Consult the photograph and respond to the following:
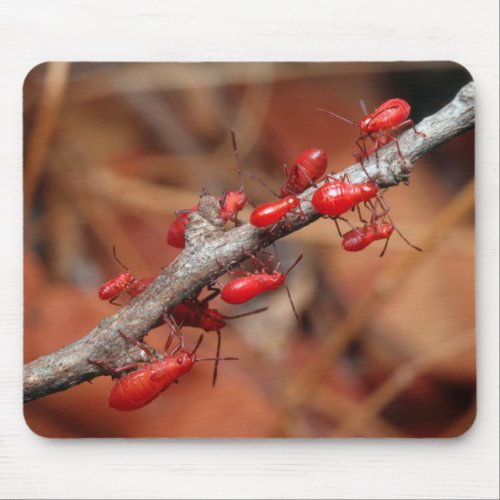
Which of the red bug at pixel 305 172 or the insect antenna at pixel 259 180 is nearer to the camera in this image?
the red bug at pixel 305 172

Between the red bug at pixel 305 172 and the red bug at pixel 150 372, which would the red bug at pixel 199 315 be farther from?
the red bug at pixel 305 172

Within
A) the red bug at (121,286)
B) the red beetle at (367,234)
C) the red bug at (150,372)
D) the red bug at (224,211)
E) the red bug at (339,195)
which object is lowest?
the red bug at (150,372)

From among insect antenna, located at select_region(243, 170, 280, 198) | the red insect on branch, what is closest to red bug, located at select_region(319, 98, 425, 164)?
insect antenna, located at select_region(243, 170, 280, 198)

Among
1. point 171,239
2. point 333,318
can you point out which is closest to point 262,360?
point 333,318

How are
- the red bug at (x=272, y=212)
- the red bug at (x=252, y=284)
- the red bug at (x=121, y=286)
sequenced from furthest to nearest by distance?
the red bug at (x=121, y=286) < the red bug at (x=252, y=284) < the red bug at (x=272, y=212)

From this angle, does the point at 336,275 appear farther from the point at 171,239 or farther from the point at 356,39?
the point at 356,39

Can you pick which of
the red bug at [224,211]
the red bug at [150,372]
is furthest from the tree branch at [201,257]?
the red bug at [224,211]

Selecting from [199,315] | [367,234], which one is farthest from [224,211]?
[367,234]
